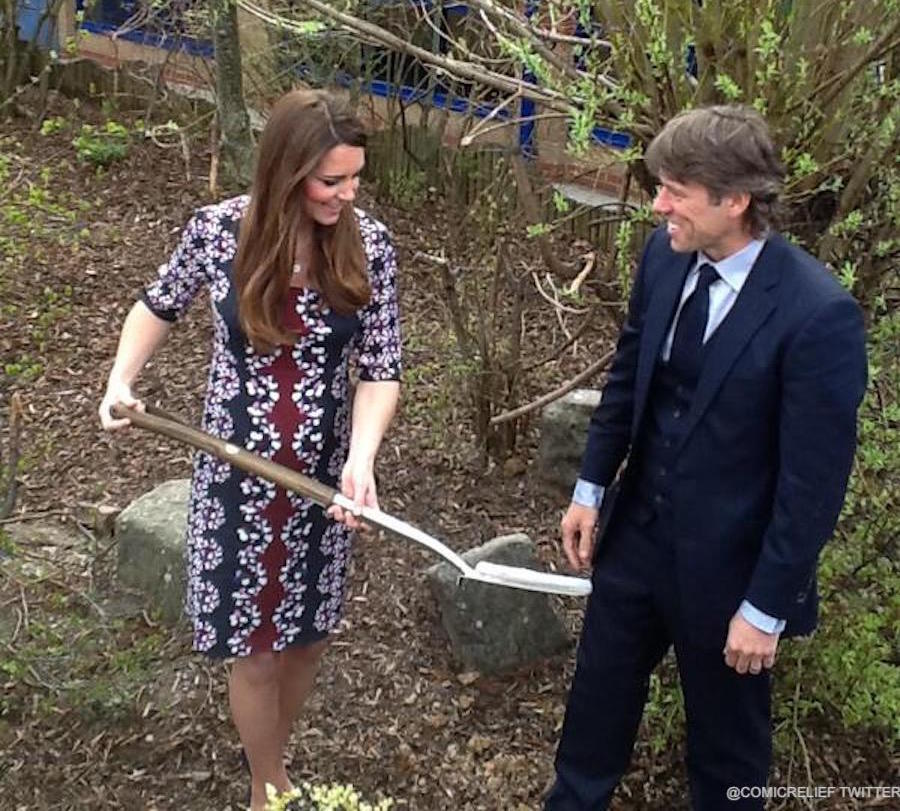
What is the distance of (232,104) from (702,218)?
5241 millimetres

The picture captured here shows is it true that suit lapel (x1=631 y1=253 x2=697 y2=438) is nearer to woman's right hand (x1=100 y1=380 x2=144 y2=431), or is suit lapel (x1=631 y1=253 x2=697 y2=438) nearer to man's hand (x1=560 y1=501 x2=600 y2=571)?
man's hand (x1=560 y1=501 x2=600 y2=571)

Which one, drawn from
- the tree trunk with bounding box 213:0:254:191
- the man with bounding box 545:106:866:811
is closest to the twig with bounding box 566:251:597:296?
the man with bounding box 545:106:866:811

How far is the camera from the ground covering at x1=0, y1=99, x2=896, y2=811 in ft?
11.9

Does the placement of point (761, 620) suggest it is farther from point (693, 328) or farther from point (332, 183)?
point (332, 183)

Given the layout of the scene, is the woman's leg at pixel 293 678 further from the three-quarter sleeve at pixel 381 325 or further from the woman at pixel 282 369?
the three-quarter sleeve at pixel 381 325

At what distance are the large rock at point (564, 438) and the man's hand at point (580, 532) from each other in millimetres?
1654

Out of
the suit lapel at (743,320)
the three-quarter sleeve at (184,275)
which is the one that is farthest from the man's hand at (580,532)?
the three-quarter sleeve at (184,275)

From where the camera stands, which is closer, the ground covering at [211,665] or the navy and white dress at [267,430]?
the navy and white dress at [267,430]

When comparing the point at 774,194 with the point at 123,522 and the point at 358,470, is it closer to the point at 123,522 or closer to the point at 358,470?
the point at 358,470

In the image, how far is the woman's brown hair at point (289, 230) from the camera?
2.72m

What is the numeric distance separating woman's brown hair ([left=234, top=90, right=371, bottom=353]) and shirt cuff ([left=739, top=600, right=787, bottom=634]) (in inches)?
43.6

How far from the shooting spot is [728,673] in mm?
2975

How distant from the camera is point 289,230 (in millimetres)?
2773

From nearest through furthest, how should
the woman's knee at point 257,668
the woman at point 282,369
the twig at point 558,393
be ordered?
the woman at point 282,369 → the woman's knee at point 257,668 → the twig at point 558,393
